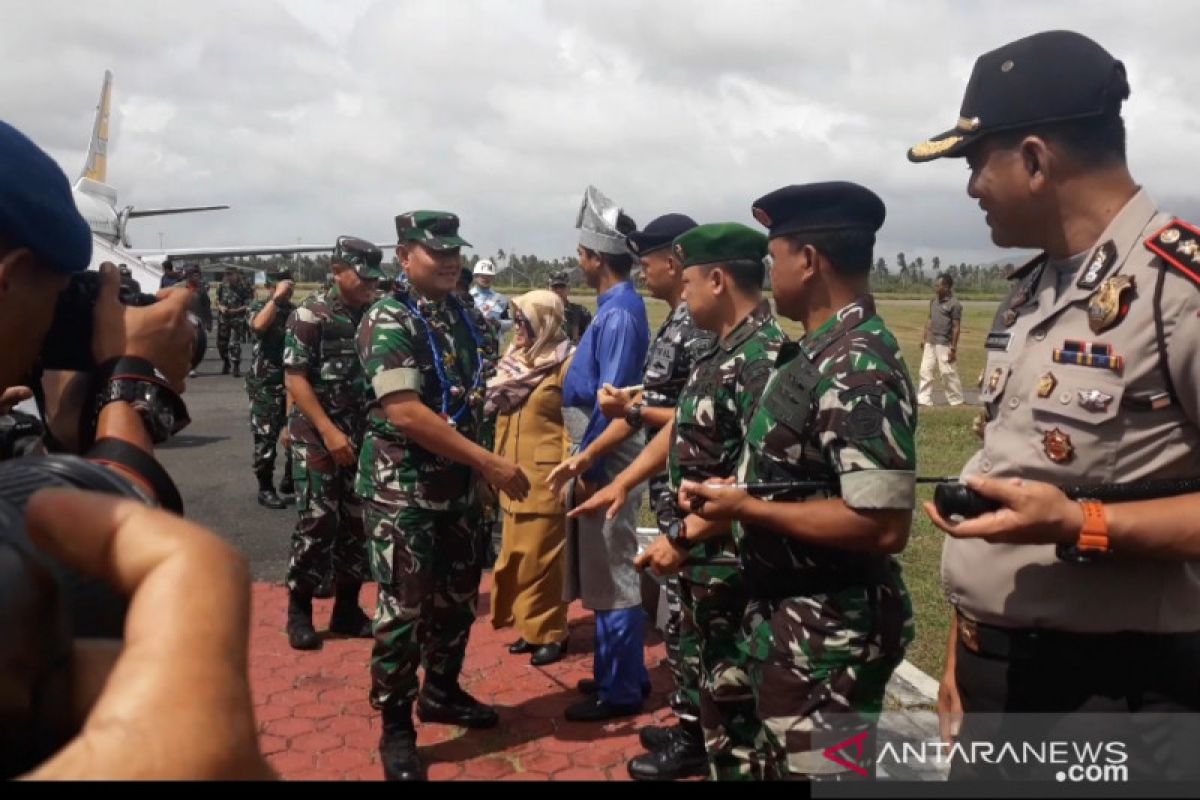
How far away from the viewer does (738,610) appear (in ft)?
10.1

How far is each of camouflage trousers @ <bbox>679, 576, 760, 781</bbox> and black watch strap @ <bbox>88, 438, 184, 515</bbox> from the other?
1976 millimetres

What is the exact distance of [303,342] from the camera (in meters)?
5.50

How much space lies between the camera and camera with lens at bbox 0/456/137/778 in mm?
668

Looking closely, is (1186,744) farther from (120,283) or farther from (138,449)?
(120,283)

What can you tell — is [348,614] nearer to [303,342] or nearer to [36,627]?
[303,342]

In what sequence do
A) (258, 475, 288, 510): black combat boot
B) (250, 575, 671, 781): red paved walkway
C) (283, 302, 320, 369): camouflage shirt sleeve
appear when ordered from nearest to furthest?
(250, 575, 671, 781): red paved walkway, (283, 302, 320, 369): camouflage shirt sleeve, (258, 475, 288, 510): black combat boot

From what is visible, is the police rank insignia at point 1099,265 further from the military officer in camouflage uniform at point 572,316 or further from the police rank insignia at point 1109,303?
the military officer in camouflage uniform at point 572,316

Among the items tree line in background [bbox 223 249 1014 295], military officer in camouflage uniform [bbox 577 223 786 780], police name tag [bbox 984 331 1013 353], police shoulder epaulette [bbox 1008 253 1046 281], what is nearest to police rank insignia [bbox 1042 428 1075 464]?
police name tag [bbox 984 331 1013 353]

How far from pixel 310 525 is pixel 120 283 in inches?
159

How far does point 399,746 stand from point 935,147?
306cm

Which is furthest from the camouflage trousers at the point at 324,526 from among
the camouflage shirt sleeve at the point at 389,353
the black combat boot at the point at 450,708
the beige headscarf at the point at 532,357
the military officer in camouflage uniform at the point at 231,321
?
the military officer in camouflage uniform at the point at 231,321

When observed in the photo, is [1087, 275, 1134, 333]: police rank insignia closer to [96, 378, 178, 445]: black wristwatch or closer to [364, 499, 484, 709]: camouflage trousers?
[96, 378, 178, 445]: black wristwatch

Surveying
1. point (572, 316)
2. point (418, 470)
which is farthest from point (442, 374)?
point (572, 316)

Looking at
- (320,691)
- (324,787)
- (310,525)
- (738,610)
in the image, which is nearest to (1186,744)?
(738,610)
